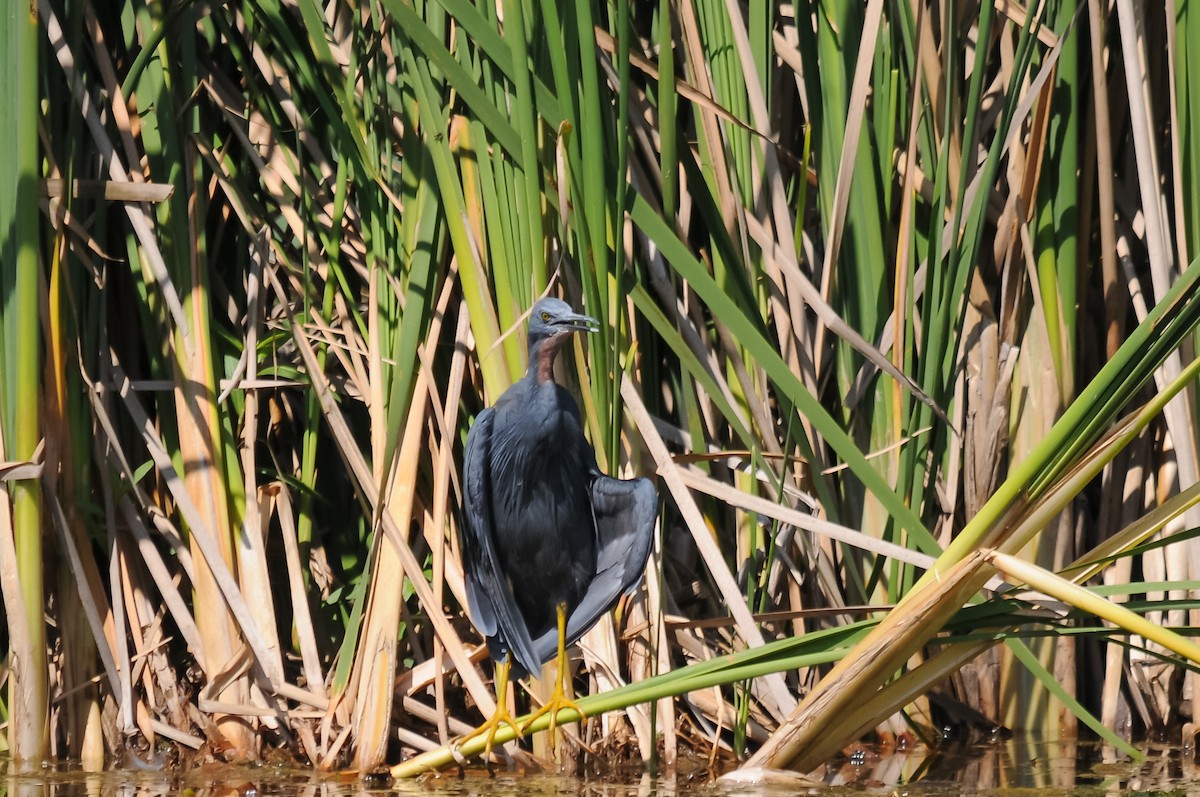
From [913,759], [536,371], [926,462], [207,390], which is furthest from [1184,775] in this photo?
[207,390]

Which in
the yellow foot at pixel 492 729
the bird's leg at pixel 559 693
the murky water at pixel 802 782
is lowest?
the murky water at pixel 802 782

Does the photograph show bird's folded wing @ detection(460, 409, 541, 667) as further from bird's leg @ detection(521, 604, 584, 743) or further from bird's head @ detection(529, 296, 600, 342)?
bird's head @ detection(529, 296, 600, 342)

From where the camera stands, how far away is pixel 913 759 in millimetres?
2938

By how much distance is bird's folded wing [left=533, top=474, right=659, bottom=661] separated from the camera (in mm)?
2736

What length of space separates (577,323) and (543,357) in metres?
0.20

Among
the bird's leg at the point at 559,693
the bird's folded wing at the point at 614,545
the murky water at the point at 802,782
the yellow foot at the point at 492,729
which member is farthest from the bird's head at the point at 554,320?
the murky water at the point at 802,782

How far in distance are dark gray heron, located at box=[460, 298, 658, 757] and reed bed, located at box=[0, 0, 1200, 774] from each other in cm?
11

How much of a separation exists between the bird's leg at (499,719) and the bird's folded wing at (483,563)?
0.05 meters

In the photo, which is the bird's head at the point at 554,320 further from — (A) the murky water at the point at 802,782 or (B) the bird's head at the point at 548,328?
(A) the murky water at the point at 802,782

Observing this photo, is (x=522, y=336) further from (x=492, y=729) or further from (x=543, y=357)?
(x=492, y=729)

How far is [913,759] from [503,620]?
3.51 feet

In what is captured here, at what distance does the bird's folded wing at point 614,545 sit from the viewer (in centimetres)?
Answer: 274

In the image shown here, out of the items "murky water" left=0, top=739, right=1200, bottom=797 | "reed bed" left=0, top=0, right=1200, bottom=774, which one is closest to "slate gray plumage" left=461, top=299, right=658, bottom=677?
"reed bed" left=0, top=0, right=1200, bottom=774

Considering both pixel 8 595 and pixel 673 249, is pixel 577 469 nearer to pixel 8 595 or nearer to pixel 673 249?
pixel 673 249
